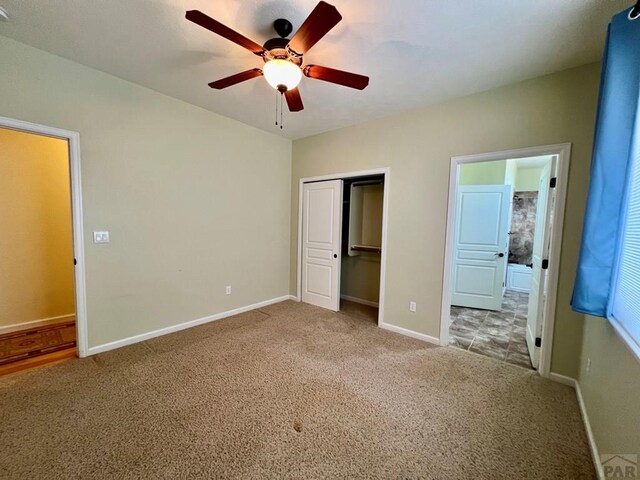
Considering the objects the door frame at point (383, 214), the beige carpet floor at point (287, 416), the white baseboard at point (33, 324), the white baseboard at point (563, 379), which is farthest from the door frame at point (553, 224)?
the white baseboard at point (33, 324)

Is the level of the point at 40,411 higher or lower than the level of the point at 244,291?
lower

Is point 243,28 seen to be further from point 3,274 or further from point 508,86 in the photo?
point 3,274

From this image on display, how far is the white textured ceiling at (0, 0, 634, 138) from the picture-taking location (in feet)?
5.32

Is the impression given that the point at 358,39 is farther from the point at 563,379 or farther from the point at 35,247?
the point at 35,247

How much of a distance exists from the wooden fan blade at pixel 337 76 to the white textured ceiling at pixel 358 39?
1.03 feet

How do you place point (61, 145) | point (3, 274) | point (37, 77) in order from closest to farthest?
point (37, 77) → point (3, 274) → point (61, 145)

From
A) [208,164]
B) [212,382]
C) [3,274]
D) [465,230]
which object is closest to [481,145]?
[465,230]

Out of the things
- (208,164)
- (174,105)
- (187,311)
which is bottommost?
(187,311)

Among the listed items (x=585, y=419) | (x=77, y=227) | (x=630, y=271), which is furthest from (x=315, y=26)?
(x=585, y=419)

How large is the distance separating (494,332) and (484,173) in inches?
97.7

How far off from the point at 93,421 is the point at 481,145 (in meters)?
3.94

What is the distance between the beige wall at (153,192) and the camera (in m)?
2.28

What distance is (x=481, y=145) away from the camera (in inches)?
103

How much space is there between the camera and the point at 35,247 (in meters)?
3.15
